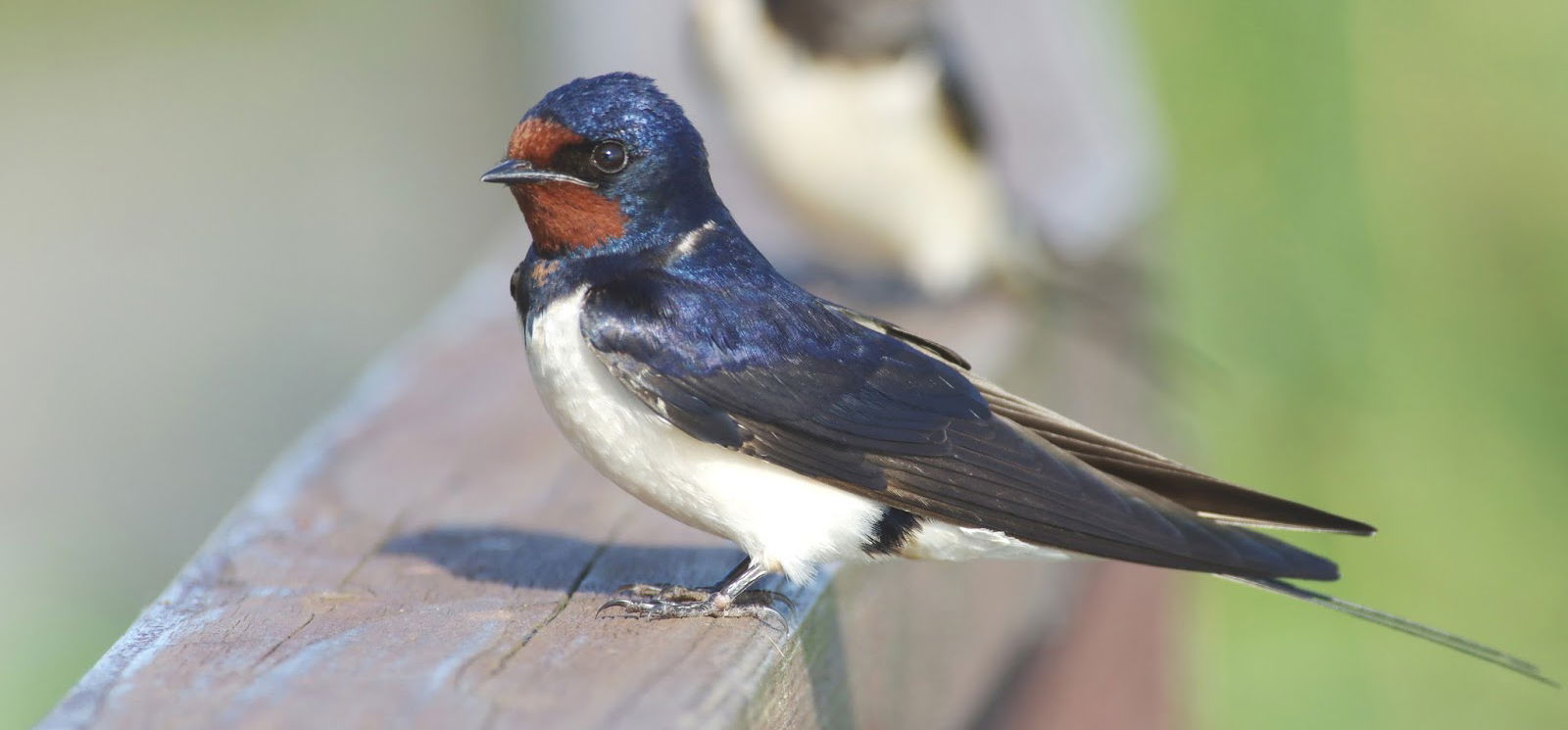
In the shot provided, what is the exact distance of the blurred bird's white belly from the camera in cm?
175

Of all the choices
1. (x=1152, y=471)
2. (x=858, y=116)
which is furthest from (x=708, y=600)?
(x=858, y=116)

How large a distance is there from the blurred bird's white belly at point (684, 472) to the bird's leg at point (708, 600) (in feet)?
0.18

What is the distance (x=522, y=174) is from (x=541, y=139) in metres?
0.04

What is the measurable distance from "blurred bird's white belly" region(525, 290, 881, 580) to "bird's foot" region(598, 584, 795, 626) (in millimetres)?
97

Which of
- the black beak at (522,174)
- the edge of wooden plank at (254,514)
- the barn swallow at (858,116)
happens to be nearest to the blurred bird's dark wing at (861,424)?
the black beak at (522,174)

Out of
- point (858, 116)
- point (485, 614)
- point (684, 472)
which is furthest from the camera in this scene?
point (858, 116)

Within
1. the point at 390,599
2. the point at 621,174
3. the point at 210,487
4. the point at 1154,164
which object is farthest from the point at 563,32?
the point at 390,599

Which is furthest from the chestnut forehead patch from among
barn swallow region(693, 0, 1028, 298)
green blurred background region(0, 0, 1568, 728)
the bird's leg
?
barn swallow region(693, 0, 1028, 298)

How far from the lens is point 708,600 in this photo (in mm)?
1606

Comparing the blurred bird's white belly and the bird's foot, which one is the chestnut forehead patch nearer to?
the blurred bird's white belly

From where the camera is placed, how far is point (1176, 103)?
5.19 meters

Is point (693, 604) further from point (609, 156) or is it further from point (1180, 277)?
point (1180, 277)

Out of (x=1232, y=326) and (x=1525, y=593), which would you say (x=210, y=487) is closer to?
(x=1232, y=326)

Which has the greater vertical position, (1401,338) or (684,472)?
(1401,338)
